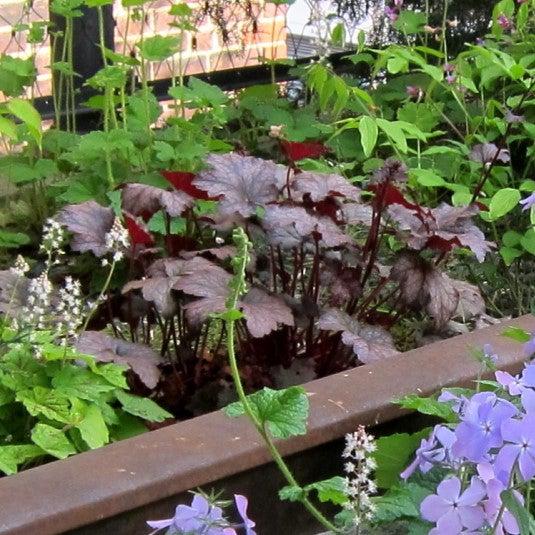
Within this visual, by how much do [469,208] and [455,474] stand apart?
117 cm

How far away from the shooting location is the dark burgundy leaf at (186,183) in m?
2.36

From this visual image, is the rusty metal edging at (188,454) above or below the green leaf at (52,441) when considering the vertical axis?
above

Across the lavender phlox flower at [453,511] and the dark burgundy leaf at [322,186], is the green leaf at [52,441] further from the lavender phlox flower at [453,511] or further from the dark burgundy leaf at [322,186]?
the lavender phlox flower at [453,511]

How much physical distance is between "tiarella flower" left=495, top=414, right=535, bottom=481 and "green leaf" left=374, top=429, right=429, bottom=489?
29.9 inches

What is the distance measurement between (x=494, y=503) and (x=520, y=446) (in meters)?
0.13

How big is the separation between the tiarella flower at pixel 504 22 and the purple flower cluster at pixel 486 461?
2430mm

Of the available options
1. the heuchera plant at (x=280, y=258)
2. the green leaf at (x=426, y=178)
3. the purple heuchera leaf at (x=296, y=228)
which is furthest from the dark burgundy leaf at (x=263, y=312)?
the green leaf at (x=426, y=178)

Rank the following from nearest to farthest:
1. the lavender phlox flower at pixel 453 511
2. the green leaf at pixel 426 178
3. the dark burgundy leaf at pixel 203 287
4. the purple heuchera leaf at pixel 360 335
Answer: the lavender phlox flower at pixel 453 511
the dark burgundy leaf at pixel 203 287
the purple heuchera leaf at pixel 360 335
the green leaf at pixel 426 178

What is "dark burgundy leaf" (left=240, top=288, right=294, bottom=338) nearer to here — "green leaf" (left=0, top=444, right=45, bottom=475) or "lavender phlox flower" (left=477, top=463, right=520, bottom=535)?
"green leaf" (left=0, top=444, right=45, bottom=475)

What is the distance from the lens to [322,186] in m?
2.33

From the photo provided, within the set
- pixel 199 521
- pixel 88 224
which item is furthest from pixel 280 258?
pixel 199 521

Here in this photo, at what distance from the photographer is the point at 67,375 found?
6.61 feet

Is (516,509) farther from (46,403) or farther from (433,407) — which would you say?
(46,403)

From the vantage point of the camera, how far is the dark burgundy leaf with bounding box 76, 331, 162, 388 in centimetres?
205
